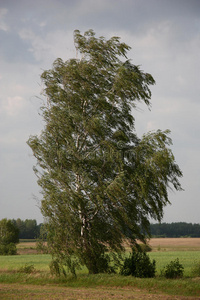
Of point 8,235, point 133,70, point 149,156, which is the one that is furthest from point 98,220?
point 8,235

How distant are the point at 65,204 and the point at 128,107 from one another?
7.55 m

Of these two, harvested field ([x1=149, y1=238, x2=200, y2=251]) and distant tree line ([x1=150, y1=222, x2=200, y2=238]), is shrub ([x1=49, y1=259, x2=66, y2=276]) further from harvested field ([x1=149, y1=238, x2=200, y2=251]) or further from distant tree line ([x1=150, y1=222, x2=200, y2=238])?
distant tree line ([x1=150, y1=222, x2=200, y2=238])

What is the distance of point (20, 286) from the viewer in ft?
66.8

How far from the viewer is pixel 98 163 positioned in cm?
2281

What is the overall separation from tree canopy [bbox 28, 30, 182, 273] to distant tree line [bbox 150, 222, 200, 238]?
13440 centimetres

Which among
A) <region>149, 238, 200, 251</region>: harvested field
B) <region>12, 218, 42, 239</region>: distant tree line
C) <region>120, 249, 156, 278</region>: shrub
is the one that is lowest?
<region>149, 238, 200, 251</region>: harvested field

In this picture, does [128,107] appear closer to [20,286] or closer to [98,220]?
[98,220]

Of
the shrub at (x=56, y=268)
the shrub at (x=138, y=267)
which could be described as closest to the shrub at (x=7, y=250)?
the shrub at (x=56, y=268)

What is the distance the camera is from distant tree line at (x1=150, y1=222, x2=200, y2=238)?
154875 millimetres

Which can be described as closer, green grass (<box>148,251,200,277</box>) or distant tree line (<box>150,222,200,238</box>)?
green grass (<box>148,251,200,277</box>)

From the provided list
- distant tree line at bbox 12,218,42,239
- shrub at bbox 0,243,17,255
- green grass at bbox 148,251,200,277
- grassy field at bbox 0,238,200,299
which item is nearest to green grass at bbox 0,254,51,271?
grassy field at bbox 0,238,200,299

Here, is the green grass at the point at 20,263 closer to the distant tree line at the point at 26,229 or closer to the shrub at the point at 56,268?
the shrub at the point at 56,268

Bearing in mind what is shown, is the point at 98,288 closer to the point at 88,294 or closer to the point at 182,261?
the point at 88,294

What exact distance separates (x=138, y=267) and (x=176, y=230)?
14290cm
